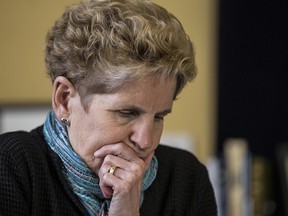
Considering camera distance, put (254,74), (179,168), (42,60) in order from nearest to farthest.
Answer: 1. (179,168)
2. (254,74)
3. (42,60)

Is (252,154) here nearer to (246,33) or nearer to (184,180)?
(246,33)

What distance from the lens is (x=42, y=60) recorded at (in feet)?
12.9

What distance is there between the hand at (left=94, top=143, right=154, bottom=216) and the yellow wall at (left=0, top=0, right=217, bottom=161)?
88.8 inches

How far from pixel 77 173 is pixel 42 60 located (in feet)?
7.83

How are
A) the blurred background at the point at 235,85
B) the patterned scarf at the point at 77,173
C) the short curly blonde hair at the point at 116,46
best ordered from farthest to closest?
the blurred background at the point at 235,85 < the patterned scarf at the point at 77,173 < the short curly blonde hair at the point at 116,46

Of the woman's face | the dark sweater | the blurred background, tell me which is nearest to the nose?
the woman's face

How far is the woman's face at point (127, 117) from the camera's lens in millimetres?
1534

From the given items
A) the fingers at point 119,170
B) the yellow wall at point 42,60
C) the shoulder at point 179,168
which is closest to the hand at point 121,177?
the fingers at point 119,170

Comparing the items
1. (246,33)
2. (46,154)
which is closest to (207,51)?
(246,33)

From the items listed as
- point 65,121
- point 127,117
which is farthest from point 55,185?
point 127,117

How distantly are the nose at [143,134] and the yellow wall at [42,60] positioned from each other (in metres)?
2.27

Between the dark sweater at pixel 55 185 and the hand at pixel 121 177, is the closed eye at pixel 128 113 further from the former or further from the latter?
the dark sweater at pixel 55 185

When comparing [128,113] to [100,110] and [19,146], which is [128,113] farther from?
[19,146]

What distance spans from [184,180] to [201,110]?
198 centimetres
